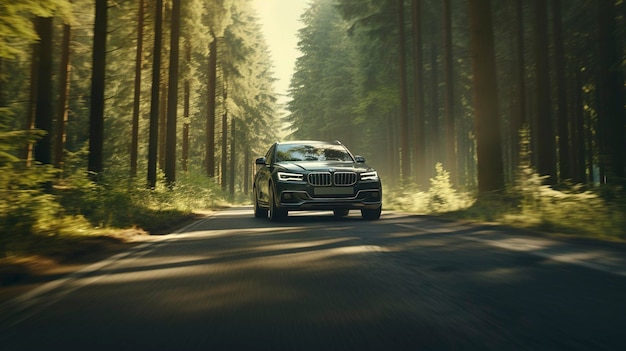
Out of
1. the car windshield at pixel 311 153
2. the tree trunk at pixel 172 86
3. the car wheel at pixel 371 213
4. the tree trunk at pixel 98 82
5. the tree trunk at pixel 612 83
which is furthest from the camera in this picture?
the tree trunk at pixel 172 86

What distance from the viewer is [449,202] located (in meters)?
17.2

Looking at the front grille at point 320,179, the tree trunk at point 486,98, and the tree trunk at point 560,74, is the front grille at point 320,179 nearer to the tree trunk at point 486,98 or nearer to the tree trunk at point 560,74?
the tree trunk at point 486,98

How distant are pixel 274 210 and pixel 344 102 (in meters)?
36.9

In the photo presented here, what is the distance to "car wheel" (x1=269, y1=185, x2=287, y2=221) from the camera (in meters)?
12.7

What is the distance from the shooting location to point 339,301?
4.30m

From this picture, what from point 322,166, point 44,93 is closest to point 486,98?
point 322,166

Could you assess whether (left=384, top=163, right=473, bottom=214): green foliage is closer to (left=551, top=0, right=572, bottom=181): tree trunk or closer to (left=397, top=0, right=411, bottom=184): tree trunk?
(left=551, top=0, right=572, bottom=181): tree trunk

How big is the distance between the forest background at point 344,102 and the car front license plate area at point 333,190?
10.4 feet

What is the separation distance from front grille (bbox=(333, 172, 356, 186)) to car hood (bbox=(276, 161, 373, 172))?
104mm

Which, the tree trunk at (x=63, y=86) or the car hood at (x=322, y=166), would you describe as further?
the tree trunk at (x=63, y=86)

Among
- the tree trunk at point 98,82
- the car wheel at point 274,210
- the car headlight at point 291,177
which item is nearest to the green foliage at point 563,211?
the car headlight at point 291,177

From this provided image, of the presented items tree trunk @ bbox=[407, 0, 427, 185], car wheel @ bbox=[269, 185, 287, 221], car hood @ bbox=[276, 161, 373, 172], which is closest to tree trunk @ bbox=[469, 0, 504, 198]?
car hood @ bbox=[276, 161, 373, 172]

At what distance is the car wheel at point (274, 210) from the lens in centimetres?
1273

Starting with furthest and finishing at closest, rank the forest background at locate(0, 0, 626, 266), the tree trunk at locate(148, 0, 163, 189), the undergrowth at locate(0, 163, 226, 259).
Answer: the tree trunk at locate(148, 0, 163, 189) < the forest background at locate(0, 0, 626, 266) < the undergrowth at locate(0, 163, 226, 259)
